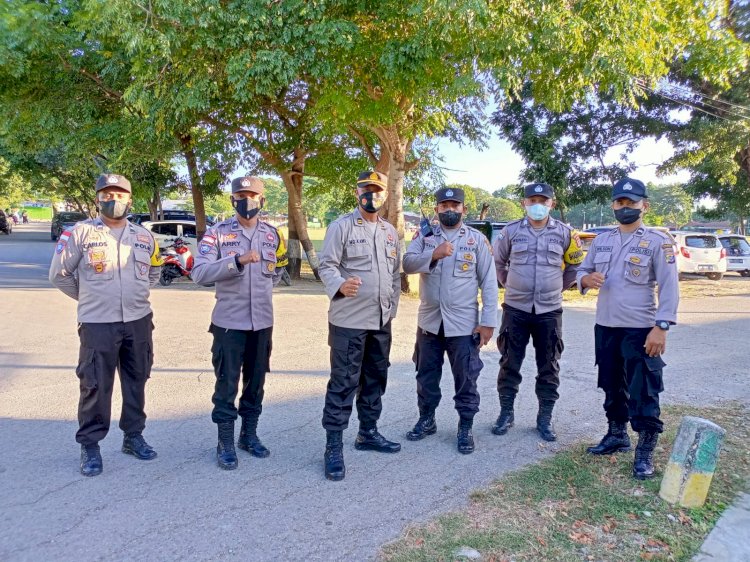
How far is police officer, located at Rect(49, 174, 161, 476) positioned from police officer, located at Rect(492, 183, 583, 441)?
277 centimetres

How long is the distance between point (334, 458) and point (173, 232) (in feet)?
51.5

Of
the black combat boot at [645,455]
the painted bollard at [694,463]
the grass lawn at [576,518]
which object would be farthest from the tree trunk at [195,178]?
the painted bollard at [694,463]

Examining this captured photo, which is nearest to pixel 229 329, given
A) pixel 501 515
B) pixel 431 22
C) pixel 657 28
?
pixel 501 515

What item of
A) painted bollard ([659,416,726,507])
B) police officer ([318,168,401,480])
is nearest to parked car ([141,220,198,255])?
police officer ([318,168,401,480])

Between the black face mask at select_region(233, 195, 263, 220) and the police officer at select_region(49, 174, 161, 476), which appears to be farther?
the black face mask at select_region(233, 195, 263, 220)

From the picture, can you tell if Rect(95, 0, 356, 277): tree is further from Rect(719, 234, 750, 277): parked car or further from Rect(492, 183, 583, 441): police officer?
Rect(719, 234, 750, 277): parked car

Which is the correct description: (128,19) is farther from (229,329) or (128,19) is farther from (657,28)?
(657,28)

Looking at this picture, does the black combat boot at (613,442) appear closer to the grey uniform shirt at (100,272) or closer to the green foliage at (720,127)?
the grey uniform shirt at (100,272)

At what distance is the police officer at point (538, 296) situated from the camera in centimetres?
445

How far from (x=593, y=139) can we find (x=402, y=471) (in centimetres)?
1853

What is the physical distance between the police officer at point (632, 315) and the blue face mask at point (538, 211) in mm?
450

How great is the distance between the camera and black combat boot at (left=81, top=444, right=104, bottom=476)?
370 cm

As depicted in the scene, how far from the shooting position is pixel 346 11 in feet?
30.9

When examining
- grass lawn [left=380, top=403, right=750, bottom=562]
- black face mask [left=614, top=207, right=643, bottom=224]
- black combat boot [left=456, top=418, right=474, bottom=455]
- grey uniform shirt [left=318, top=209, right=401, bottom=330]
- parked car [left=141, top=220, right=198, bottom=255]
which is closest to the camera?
grass lawn [left=380, top=403, right=750, bottom=562]
